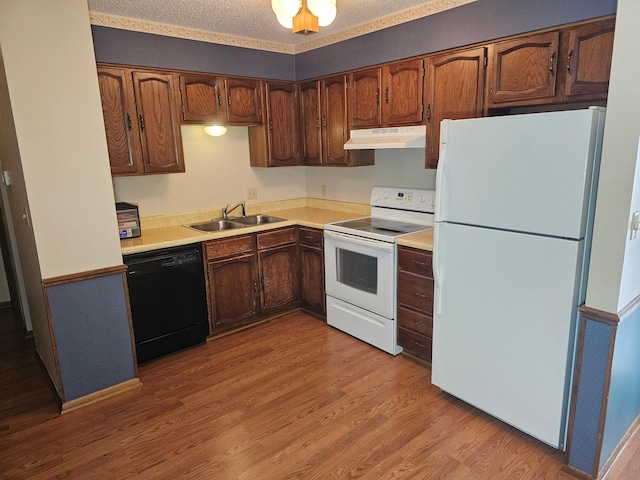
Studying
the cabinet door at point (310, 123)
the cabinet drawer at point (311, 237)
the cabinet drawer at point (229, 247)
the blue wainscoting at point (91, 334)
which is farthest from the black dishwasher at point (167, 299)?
the cabinet door at point (310, 123)

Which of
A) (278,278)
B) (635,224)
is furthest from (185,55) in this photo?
(635,224)

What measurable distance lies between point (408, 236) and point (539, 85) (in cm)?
122

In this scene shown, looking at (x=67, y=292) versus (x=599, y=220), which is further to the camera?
(x=67, y=292)

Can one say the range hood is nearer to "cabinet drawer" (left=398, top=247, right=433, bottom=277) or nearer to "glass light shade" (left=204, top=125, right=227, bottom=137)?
"cabinet drawer" (left=398, top=247, right=433, bottom=277)

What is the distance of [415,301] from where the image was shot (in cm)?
292

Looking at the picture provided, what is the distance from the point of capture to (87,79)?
2.41 metres

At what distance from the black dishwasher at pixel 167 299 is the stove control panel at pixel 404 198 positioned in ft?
5.24

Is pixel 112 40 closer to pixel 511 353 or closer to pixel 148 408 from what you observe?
pixel 148 408

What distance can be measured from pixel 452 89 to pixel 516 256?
4.46ft

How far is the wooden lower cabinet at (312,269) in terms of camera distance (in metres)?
3.69

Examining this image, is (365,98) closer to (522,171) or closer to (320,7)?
(320,7)

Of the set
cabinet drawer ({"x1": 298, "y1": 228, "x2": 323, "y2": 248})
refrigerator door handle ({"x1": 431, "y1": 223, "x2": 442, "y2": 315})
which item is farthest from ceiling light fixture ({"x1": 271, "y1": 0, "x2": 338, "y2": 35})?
cabinet drawer ({"x1": 298, "y1": 228, "x2": 323, "y2": 248})

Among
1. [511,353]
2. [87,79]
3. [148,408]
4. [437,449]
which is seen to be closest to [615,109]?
[511,353]

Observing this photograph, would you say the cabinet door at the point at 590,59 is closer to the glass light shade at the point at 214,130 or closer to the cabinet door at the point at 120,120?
the glass light shade at the point at 214,130
